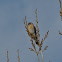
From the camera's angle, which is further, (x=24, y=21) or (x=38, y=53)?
(x=24, y=21)

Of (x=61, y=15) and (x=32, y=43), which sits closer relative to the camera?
(x=32, y=43)

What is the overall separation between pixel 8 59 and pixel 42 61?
1542 mm

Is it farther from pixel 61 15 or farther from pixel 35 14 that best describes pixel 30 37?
pixel 61 15

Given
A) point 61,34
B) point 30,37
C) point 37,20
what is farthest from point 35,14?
point 61,34

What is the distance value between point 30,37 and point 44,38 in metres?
0.42

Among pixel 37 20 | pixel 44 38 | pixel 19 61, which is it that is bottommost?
pixel 19 61

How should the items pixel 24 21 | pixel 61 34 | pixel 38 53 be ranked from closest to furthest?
pixel 38 53, pixel 24 21, pixel 61 34

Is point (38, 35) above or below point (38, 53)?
above

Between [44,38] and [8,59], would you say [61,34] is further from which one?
[8,59]

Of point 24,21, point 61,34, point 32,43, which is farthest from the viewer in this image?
point 61,34

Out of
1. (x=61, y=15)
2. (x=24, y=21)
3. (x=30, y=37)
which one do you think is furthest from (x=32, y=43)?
(x=61, y=15)

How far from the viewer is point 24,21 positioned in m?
4.73

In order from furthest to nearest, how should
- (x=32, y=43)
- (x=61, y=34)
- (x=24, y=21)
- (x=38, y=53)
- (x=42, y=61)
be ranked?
(x=61, y=34), (x=24, y=21), (x=32, y=43), (x=38, y=53), (x=42, y=61)

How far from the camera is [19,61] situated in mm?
4582
